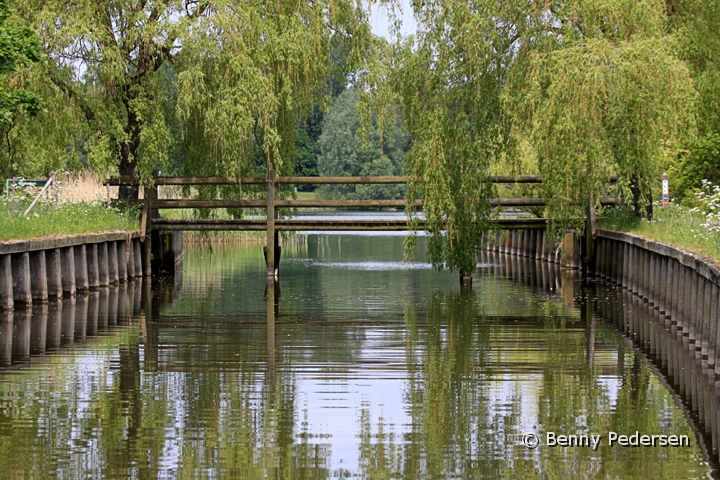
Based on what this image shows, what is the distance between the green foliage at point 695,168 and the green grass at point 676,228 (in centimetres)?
330

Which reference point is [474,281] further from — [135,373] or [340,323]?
[135,373]

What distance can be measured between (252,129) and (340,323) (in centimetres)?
828

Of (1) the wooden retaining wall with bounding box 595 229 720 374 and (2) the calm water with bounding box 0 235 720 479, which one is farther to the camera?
(1) the wooden retaining wall with bounding box 595 229 720 374

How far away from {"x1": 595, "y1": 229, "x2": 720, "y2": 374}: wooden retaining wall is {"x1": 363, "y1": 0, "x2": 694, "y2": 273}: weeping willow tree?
1.45m

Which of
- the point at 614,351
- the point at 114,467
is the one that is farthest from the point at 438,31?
the point at 114,467

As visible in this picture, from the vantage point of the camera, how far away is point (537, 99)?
67.9ft

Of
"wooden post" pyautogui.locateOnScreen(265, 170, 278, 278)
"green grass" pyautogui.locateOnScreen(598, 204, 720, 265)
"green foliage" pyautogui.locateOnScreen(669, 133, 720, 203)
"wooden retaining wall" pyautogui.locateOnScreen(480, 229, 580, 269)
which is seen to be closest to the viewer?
"green grass" pyautogui.locateOnScreen(598, 204, 720, 265)

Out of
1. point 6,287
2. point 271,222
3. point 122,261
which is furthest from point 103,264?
point 6,287

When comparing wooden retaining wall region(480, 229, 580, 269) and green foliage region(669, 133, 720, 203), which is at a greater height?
green foliage region(669, 133, 720, 203)

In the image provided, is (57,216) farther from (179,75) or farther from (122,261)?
(179,75)

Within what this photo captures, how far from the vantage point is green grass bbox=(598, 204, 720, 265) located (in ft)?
46.1

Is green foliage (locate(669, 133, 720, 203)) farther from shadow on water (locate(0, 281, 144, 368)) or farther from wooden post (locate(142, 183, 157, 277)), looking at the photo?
shadow on water (locate(0, 281, 144, 368))

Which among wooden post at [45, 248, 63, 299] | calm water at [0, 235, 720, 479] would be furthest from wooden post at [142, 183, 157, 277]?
calm water at [0, 235, 720, 479]

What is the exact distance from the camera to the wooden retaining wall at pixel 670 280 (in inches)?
492
